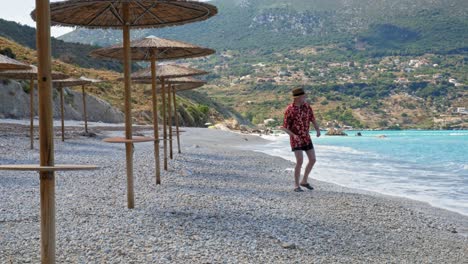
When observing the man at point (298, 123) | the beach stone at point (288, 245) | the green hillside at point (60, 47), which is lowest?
the beach stone at point (288, 245)

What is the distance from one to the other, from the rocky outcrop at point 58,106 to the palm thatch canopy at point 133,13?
778 inches

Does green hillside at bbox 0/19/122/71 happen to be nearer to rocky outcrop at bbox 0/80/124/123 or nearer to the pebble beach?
rocky outcrop at bbox 0/80/124/123

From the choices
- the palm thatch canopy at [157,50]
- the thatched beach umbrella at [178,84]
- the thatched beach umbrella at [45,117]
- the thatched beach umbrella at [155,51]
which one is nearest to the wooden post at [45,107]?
the thatched beach umbrella at [45,117]

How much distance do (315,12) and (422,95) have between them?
2661 inches

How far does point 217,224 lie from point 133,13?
277 cm

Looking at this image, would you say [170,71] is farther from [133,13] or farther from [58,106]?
[58,106]

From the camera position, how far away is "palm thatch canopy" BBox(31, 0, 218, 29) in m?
5.20

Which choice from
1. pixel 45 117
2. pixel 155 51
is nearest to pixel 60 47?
pixel 155 51

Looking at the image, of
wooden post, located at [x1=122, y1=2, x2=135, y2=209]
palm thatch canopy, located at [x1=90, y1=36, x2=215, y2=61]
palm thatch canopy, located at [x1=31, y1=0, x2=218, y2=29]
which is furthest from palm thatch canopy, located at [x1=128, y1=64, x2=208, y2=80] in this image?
wooden post, located at [x1=122, y1=2, x2=135, y2=209]

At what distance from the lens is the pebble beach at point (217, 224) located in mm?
4164

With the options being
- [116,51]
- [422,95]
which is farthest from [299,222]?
[422,95]

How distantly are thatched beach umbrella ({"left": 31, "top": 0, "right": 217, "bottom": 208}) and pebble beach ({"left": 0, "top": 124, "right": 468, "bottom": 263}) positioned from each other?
814 mm

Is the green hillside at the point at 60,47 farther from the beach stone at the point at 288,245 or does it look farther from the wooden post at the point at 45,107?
the wooden post at the point at 45,107

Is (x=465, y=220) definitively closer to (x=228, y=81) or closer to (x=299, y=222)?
(x=299, y=222)
